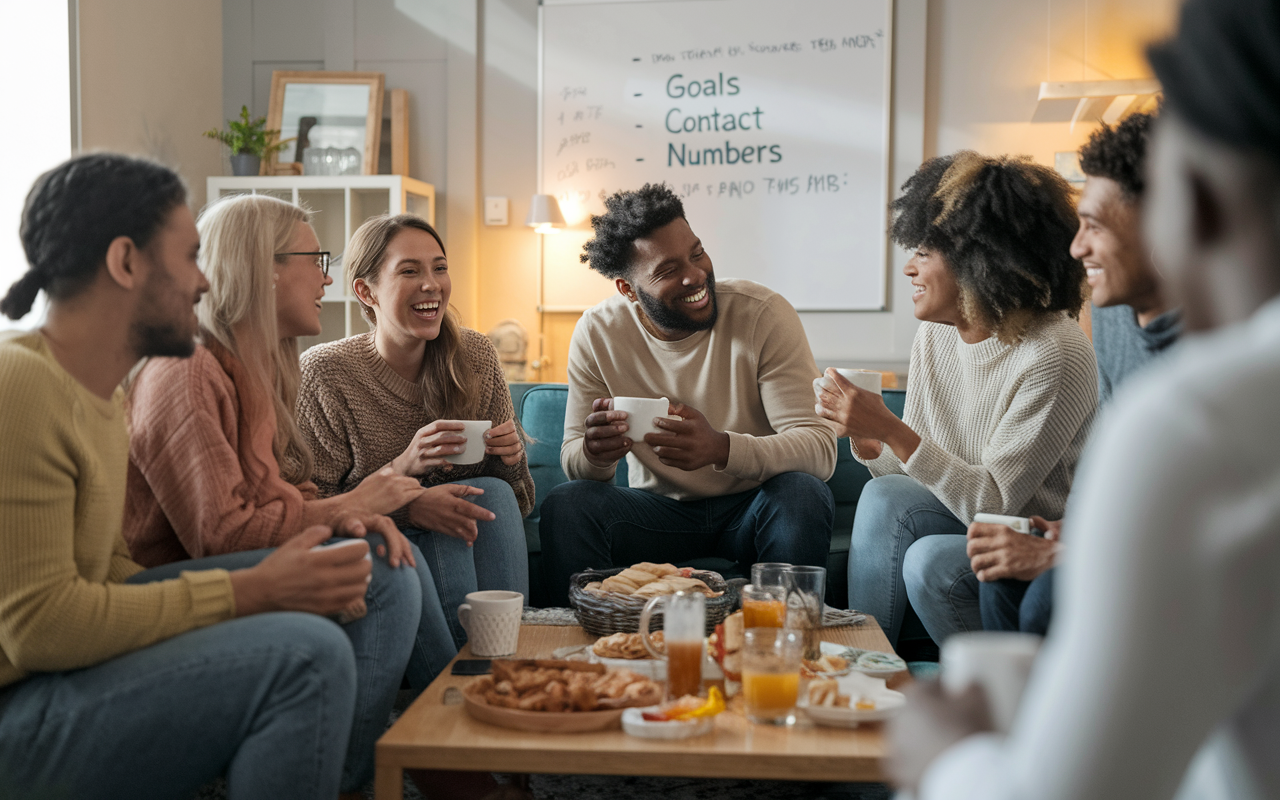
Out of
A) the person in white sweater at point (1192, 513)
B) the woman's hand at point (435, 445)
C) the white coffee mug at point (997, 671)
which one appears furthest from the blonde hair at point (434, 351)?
the person in white sweater at point (1192, 513)

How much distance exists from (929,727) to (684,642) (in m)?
0.67

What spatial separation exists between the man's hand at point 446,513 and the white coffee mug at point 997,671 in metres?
1.32

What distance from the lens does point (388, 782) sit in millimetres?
1154

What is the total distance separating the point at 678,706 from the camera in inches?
48.1

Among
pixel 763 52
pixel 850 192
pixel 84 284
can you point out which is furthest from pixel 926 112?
pixel 84 284

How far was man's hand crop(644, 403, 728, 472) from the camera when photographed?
2.15 meters

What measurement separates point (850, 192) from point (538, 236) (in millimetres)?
1428

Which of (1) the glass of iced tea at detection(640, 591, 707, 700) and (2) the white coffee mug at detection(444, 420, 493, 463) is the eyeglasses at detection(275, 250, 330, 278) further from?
(1) the glass of iced tea at detection(640, 591, 707, 700)

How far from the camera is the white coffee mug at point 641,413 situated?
211cm

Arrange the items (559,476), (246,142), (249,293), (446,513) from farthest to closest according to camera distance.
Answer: (246,142), (559,476), (446,513), (249,293)

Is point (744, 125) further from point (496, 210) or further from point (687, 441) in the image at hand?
point (687, 441)

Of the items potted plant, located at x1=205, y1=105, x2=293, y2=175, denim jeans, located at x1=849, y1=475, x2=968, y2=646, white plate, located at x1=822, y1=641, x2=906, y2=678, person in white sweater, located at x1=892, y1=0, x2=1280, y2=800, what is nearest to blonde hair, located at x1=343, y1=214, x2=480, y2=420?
denim jeans, located at x1=849, y1=475, x2=968, y2=646

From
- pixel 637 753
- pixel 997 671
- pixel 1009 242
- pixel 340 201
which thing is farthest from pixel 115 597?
pixel 340 201

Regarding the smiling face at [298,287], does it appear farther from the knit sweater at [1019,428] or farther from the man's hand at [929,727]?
the man's hand at [929,727]
